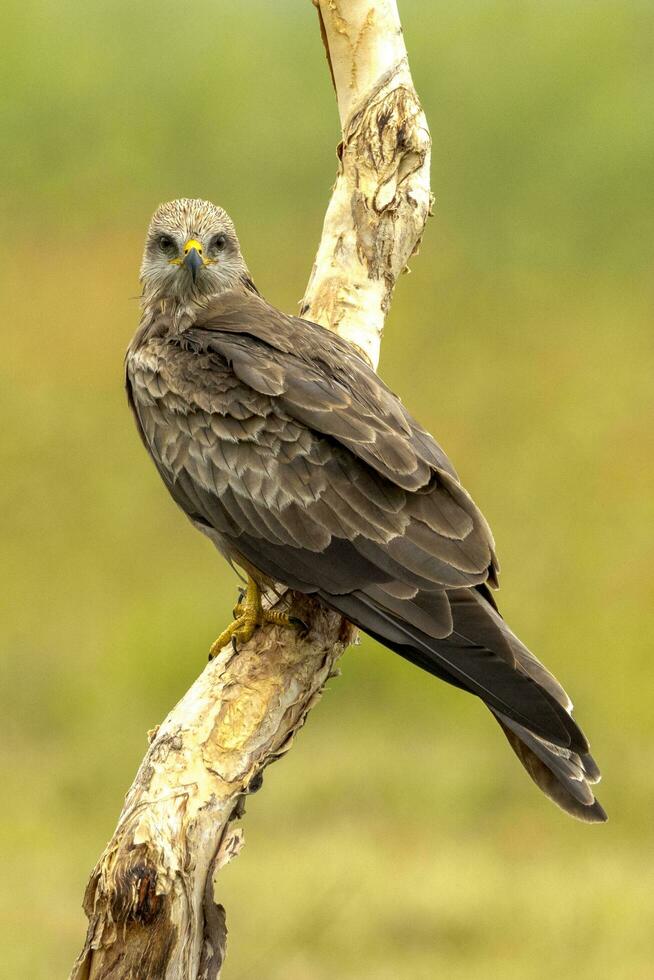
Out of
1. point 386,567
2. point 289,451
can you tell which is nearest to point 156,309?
point 289,451

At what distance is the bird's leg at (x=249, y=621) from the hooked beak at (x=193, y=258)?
136 centimetres

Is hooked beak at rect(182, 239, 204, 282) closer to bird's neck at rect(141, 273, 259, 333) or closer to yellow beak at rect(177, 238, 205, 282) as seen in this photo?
yellow beak at rect(177, 238, 205, 282)

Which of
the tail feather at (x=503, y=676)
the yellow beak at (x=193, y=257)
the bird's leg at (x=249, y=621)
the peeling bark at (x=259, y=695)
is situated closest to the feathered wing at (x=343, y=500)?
the tail feather at (x=503, y=676)

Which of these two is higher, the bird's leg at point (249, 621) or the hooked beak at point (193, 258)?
the hooked beak at point (193, 258)

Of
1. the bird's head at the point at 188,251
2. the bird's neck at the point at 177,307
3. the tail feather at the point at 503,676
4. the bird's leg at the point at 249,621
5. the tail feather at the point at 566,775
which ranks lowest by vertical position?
the tail feather at the point at 566,775

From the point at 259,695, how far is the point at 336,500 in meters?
0.75

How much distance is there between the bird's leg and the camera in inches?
197

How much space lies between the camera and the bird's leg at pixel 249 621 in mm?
5008

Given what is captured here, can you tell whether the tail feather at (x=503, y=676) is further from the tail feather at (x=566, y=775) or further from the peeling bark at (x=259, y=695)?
the peeling bark at (x=259, y=695)

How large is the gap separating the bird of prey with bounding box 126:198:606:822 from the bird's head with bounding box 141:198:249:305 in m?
0.12

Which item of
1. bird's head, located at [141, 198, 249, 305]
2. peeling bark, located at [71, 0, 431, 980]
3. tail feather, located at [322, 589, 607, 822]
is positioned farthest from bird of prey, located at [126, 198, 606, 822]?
peeling bark, located at [71, 0, 431, 980]

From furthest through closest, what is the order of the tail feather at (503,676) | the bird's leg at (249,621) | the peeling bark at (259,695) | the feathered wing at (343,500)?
the bird's leg at (249,621) < the feathered wing at (343,500) < the tail feather at (503,676) < the peeling bark at (259,695)

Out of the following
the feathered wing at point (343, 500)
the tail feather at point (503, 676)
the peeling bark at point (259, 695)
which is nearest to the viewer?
the peeling bark at point (259, 695)

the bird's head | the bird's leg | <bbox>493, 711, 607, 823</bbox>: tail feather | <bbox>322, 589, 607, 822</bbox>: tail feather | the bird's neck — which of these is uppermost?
the bird's head
